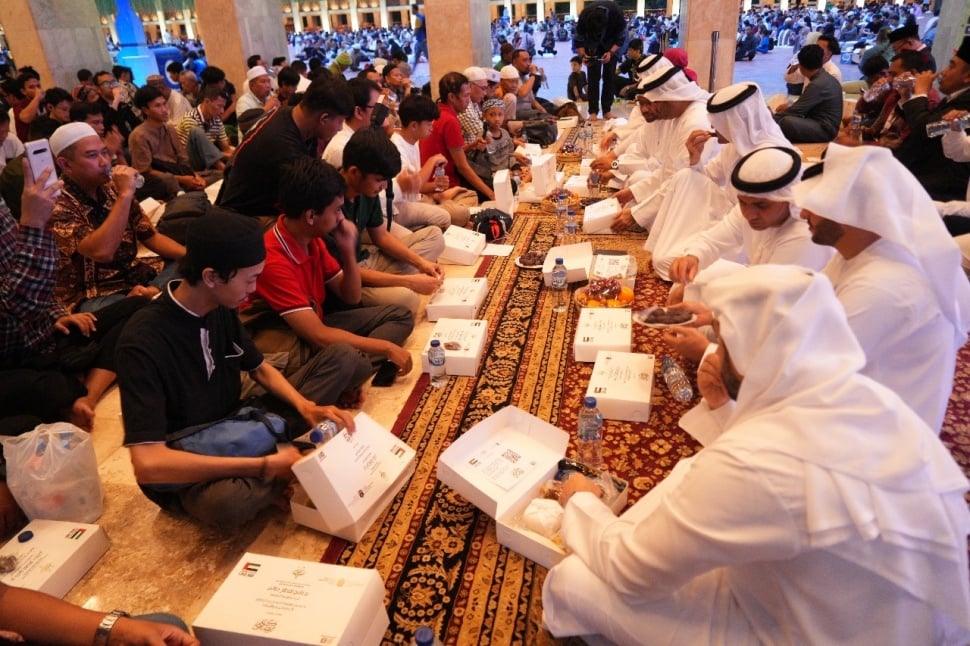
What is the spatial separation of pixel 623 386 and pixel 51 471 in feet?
7.73

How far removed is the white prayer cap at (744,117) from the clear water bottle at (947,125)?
5.33 ft

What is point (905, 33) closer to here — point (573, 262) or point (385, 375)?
point (573, 262)

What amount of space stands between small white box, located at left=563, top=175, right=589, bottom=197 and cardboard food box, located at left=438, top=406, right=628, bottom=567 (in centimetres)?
397

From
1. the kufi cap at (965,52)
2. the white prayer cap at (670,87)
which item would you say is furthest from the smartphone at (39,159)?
the kufi cap at (965,52)

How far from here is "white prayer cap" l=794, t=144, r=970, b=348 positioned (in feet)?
6.30

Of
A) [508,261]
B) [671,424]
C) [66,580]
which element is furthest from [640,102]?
[66,580]

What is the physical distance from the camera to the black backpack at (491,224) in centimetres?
511

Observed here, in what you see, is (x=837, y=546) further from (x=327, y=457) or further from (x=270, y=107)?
(x=270, y=107)

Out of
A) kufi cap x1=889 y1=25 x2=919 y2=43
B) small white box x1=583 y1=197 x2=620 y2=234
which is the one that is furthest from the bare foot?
kufi cap x1=889 y1=25 x2=919 y2=43

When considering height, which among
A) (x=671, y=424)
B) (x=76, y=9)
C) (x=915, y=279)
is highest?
(x=76, y=9)

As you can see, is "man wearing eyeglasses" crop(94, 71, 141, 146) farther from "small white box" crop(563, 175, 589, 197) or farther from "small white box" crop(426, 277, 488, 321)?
"small white box" crop(426, 277, 488, 321)

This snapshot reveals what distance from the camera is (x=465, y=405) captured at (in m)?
Result: 3.02

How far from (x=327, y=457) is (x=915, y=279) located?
2025mm

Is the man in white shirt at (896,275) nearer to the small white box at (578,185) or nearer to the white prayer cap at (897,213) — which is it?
the white prayer cap at (897,213)
